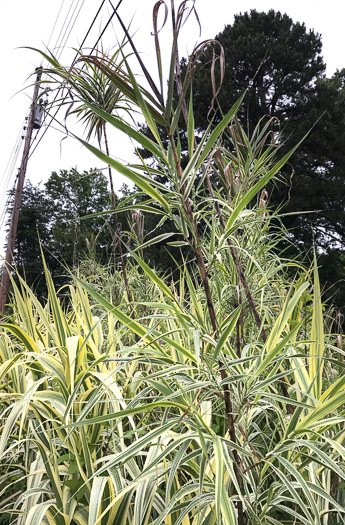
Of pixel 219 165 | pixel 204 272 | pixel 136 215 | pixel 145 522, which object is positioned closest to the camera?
pixel 204 272

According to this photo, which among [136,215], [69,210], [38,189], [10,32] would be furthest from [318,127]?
[38,189]

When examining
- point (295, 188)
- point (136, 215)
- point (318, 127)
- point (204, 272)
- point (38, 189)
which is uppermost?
point (38, 189)

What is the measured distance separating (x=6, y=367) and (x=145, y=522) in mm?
598

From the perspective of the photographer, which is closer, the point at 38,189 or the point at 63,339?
the point at 63,339

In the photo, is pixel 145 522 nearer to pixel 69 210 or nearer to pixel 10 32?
pixel 10 32

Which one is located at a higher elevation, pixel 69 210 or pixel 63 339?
pixel 69 210

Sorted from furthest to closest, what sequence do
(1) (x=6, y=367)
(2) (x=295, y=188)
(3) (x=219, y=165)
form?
1. (2) (x=295, y=188)
2. (3) (x=219, y=165)
3. (1) (x=6, y=367)

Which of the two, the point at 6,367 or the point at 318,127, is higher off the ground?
the point at 318,127

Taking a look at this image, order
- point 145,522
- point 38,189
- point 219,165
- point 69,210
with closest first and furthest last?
point 145,522 → point 219,165 → point 69,210 → point 38,189

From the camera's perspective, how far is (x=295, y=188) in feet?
44.7

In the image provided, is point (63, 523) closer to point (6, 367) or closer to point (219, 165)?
point (6, 367)

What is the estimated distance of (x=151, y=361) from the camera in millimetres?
909

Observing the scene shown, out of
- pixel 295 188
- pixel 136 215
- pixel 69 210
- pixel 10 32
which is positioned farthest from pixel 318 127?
pixel 69 210

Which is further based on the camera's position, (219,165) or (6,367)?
(219,165)
